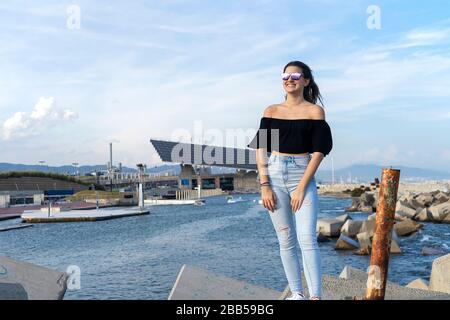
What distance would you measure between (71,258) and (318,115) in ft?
71.1

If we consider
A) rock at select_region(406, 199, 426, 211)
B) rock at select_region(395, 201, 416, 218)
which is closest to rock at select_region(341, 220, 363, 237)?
rock at select_region(395, 201, 416, 218)

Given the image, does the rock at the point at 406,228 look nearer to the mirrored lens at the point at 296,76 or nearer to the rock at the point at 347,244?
the rock at the point at 347,244

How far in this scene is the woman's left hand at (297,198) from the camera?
149 inches

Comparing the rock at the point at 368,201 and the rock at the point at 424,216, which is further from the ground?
the rock at the point at 424,216

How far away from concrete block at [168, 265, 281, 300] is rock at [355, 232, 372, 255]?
15413 millimetres

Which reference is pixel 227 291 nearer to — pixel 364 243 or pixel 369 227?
pixel 364 243

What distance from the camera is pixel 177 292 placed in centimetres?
448

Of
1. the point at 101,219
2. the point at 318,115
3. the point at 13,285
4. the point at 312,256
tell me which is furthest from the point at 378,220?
the point at 101,219

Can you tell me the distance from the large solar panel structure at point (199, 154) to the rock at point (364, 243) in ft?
352

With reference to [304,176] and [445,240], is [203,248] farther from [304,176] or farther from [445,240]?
[304,176]

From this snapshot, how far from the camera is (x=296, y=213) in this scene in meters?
3.86

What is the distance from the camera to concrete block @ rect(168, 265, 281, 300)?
4.49 m

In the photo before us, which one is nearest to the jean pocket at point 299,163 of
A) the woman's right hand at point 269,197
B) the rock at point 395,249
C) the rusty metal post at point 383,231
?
the woman's right hand at point 269,197

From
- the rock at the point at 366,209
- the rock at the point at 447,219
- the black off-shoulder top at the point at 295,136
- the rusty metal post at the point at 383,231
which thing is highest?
the black off-shoulder top at the point at 295,136
